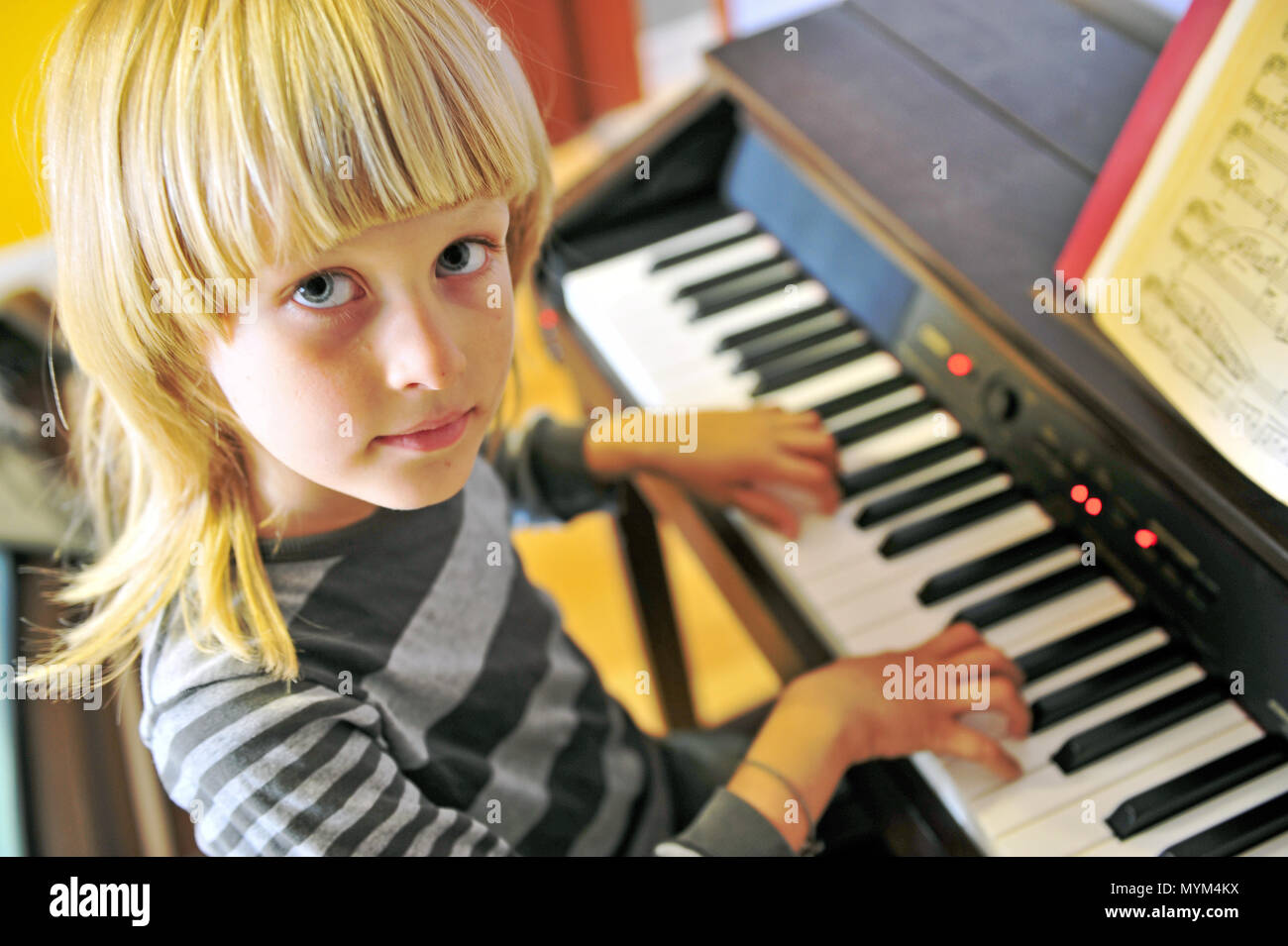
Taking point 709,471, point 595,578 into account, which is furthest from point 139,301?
point 595,578

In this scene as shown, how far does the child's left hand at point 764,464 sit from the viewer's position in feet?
3.55

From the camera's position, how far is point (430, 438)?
2.48 feet

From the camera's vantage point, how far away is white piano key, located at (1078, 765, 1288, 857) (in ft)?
2.66

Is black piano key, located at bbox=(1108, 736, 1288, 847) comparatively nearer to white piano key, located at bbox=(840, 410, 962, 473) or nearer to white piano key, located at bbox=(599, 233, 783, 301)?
white piano key, located at bbox=(840, 410, 962, 473)

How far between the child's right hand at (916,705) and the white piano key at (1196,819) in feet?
0.29

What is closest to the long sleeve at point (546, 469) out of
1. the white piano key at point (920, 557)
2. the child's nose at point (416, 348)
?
the white piano key at point (920, 557)

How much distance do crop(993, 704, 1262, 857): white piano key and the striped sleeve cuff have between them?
A: 0.18 m

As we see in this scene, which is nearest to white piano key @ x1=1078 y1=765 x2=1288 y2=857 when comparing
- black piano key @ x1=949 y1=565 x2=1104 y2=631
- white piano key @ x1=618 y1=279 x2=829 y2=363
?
black piano key @ x1=949 y1=565 x2=1104 y2=631

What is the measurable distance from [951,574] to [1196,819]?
0.95 feet

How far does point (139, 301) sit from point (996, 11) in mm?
1055

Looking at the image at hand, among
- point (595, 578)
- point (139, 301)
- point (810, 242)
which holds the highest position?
point (139, 301)

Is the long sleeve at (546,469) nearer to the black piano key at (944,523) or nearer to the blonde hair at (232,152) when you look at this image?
the black piano key at (944,523)
